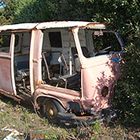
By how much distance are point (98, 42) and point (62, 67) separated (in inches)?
43.8

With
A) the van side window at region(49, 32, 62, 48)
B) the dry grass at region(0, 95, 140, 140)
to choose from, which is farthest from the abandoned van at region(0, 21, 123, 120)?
the dry grass at region(0, 95, 140, 140)

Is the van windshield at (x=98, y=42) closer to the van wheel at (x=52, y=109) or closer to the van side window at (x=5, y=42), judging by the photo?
the van wheel at (x=52, y=109)

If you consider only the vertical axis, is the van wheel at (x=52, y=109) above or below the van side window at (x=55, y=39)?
below

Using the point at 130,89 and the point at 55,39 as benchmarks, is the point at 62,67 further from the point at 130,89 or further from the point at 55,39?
the point at 130,89

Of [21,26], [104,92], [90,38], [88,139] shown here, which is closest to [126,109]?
[104,92]

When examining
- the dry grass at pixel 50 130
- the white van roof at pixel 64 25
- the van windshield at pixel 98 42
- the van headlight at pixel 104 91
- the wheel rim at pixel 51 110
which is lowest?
the dry grass at pixel 50 130

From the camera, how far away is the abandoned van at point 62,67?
7.01 metres

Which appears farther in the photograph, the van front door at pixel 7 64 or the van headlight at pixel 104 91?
the van front door at pixel 7 64

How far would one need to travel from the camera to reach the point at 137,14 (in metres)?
7.54

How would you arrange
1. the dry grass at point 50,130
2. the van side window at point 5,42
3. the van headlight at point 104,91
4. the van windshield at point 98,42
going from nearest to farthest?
the dry grass at point 50,130
the van headlight at point 104,91
the van windshield at point 98,42
the van side window at point 5,42

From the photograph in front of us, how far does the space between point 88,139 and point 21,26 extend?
3.13m

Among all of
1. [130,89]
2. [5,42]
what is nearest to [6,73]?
[5,42]

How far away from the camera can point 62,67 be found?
8391mm

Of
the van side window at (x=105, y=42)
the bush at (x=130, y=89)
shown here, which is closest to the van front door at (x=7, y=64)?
the van side window at (x=105, y=42)
